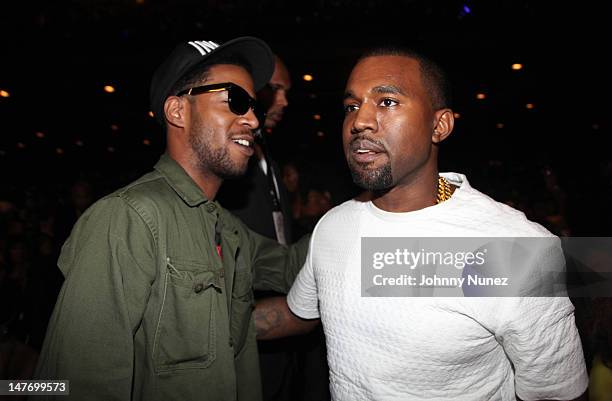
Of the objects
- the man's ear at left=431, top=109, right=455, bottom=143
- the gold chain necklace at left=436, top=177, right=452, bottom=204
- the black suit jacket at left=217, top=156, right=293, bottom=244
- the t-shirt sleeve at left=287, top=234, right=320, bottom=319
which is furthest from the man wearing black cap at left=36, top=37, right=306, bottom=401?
the man's ear at left=431, top=109, right=455, bottom=143

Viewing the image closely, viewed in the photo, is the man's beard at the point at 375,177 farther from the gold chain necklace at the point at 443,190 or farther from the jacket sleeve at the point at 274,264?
the jacket sleeve at the point at 274,264

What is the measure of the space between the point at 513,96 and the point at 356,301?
10.0m

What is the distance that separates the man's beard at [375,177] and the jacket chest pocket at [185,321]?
867 millimetres

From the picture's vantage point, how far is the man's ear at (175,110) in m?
2.11

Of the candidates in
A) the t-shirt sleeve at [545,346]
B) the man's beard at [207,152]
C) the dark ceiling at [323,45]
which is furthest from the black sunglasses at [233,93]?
the dark ceiling at [323,45]

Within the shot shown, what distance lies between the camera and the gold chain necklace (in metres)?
1.78

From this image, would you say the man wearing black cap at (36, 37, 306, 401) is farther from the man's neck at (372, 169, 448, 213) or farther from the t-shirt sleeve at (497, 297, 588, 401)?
the t-shirt sleeve at (497, 297, 588, 401)

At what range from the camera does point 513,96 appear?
31.8ft

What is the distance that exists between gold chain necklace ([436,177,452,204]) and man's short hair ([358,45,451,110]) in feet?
1.19

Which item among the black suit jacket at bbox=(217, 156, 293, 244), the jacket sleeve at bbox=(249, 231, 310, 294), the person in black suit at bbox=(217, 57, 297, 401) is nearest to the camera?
the jacket sleeve at bbox=(249, 231, 310, 294)

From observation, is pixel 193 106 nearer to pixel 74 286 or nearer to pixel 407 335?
pixel 74 286

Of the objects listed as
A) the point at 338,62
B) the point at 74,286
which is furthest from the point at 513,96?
the point at 74,286

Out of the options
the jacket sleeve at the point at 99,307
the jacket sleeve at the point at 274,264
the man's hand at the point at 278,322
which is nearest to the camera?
the jacket sleeve at the point at 99,307

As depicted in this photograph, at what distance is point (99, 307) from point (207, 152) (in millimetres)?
960
